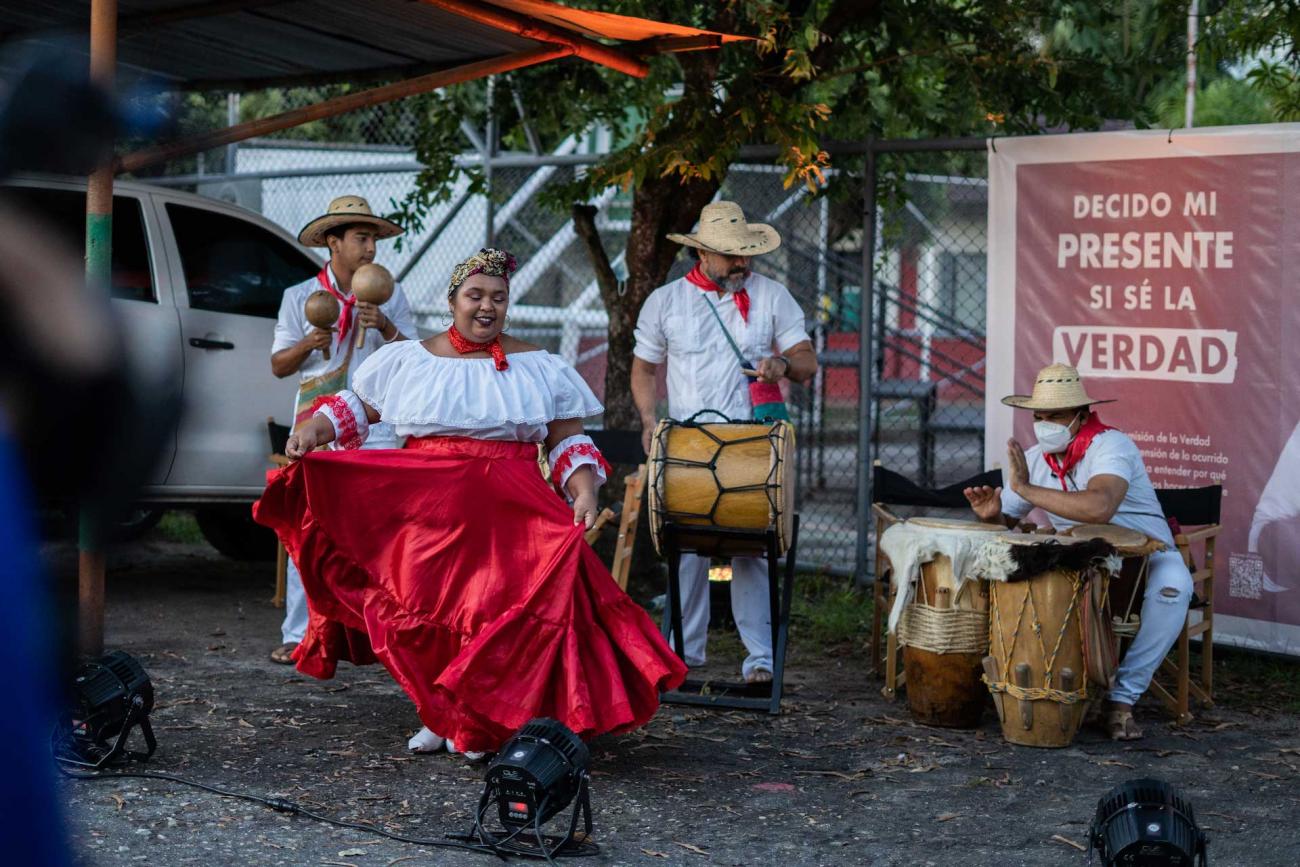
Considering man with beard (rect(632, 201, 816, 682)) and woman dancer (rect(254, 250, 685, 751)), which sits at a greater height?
man with beard (rect(632, 201, 816, 682))

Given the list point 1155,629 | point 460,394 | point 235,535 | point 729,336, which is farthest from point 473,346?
point 235,535

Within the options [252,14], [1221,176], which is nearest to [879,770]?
[1221,176]

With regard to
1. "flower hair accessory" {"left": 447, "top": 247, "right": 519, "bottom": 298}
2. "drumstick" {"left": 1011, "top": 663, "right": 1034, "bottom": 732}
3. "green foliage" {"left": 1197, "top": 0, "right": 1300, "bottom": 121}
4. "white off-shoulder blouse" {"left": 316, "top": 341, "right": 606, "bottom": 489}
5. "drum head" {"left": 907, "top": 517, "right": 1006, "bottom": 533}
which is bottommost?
"drumstick" {"left": 1011, "top": 663, "right": 1034, "bottom": 732}

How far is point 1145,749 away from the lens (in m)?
5.59

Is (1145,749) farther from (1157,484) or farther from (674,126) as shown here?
(674,126)

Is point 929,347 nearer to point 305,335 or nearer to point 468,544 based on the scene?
point 305,335

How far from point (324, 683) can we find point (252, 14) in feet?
9.87

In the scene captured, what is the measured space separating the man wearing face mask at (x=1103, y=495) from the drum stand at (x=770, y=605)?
81cm

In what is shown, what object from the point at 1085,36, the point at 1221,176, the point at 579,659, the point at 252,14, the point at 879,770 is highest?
the point at 1085,36

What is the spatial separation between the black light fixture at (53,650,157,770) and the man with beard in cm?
236

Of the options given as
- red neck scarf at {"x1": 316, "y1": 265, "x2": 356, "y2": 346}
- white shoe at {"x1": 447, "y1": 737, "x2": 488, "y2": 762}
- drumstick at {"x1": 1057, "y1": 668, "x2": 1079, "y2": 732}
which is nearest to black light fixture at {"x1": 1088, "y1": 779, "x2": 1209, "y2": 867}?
drumstick at {"x1": 1057, "y1": 668, "x2": 1079, "y2": 732}

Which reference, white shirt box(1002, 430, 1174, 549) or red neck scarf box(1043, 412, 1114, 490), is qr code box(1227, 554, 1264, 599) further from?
red neck scarf box(1043, 412, 1114, 490)

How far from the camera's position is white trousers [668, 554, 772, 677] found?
6.41 metres

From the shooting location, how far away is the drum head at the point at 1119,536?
5.58 metres
